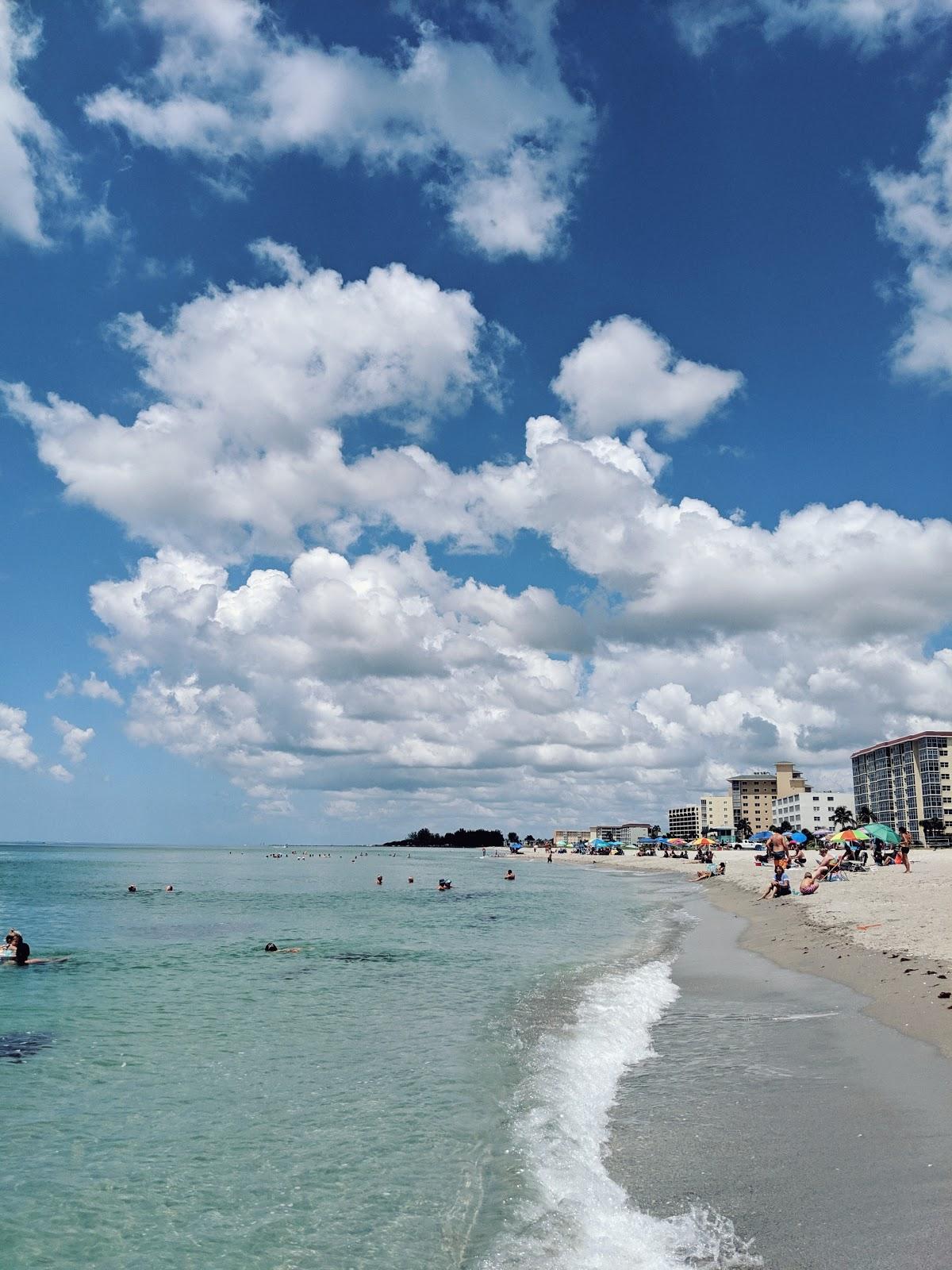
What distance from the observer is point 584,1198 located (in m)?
7.85

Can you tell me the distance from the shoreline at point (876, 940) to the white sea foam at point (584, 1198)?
A: 14.7ft

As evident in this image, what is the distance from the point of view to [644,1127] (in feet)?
31.4

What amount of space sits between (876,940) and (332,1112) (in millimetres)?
16793

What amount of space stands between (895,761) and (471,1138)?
→ 18797 centimetres

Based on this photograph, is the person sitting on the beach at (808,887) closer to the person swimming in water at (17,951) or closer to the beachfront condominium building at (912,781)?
the person swimming in water at (17,951)

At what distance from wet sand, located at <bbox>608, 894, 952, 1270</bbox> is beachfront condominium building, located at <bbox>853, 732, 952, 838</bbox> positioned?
155818mm

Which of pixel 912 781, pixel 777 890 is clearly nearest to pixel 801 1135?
pixel 777 890

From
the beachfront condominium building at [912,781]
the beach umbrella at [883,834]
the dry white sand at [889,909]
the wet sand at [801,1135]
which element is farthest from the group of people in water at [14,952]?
the beachfront condominium building at [912,781]

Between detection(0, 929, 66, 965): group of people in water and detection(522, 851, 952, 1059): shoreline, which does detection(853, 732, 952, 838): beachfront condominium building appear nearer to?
detection(522, 851, 952, 1059): shoreline

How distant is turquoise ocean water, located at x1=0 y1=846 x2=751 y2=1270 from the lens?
23.6 feet

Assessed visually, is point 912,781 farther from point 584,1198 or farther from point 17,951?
point 584,1198

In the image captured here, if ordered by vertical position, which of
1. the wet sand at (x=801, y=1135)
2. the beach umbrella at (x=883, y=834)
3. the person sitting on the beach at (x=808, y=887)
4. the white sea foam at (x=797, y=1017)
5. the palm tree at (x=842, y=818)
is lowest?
the palm tree at (x=842, y=818)

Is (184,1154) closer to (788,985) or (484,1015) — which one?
(484,1015)

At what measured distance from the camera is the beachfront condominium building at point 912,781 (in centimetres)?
15712
